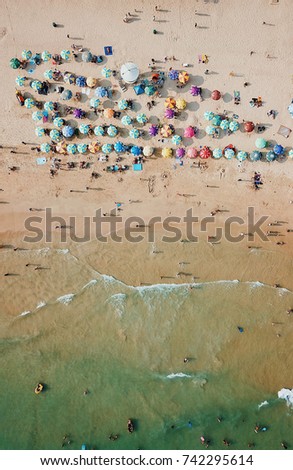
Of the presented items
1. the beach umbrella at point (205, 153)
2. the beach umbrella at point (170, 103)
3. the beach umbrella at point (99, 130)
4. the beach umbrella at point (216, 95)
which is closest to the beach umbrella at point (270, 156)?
the beach umbrella at point (205, 153)

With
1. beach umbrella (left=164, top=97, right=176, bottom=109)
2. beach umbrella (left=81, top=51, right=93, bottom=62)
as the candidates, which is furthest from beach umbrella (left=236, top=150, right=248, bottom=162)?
beach umbrella (left=81, top=51, right=93, bottom=62)

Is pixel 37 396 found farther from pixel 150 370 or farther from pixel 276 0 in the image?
pixel 276 0

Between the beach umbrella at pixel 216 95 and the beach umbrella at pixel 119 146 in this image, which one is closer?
the beach umbrella at pixel 119 146

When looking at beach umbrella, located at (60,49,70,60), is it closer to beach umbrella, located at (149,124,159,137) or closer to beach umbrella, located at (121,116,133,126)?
beach umbrella, located at (121,116,133,126)

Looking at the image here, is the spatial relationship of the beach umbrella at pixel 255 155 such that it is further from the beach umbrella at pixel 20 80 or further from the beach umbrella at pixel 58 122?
the beach umbrella at pixel 20 80

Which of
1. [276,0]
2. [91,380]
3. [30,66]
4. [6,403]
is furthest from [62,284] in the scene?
[276,0]

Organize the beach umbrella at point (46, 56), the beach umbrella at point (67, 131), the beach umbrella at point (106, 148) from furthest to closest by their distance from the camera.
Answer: the beach umbrella at point (46, 56), the beach umbrella at point (106, 148), the beach umbrella at point (67, 131)
